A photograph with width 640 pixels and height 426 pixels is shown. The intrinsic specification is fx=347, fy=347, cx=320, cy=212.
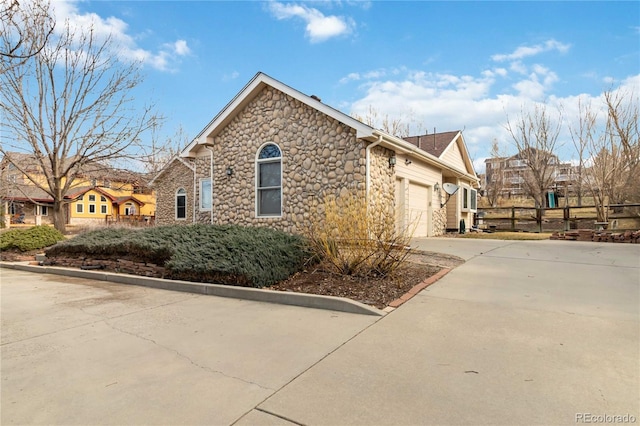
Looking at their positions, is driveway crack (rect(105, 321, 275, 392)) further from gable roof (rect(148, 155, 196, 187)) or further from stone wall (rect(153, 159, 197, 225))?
stone wall (rect(153, 159, 197, 225))

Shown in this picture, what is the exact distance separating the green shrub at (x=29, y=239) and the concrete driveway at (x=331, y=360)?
22.2ft

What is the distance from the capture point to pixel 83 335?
383cm

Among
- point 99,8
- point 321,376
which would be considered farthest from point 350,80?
point 321,376

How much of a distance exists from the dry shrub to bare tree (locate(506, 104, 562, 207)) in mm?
19991

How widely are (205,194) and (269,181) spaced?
13.6ft

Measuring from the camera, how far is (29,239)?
10.9 m

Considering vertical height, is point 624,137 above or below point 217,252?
above

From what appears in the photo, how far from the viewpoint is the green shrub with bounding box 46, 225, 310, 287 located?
228 inches

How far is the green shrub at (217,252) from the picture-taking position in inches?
228

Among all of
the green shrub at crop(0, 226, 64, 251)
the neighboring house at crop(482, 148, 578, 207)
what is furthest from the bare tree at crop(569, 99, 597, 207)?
the green shrub at crop(0, 226, 64, 251)

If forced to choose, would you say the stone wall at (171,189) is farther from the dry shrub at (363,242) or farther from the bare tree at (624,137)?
the bare tree at (624,137)

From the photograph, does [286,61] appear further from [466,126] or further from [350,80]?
[466,126]

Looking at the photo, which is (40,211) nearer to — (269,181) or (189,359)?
(269,181)

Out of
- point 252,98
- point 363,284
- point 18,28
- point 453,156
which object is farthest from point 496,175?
point 18,28
